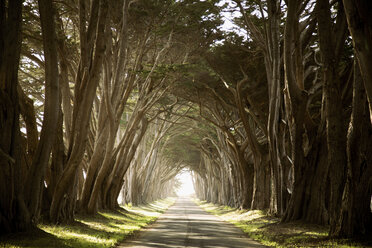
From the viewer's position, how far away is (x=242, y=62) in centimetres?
1780

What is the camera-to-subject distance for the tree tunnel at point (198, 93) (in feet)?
25.4

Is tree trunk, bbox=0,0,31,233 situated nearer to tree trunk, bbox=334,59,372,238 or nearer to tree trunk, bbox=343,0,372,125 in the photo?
Result: tree trunk, bbox=343,0,372,125

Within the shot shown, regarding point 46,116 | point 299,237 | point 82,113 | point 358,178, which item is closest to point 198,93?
point 82,113

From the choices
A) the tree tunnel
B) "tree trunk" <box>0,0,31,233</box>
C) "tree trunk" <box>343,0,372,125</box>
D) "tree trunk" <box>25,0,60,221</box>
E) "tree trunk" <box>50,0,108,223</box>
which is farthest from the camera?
"tree trunk" <box>50,0,108,223</box>

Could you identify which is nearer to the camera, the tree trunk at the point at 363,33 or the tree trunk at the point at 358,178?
the tree trunk at the point at 363,33

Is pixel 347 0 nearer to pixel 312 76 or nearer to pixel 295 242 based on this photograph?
pixel 295 242

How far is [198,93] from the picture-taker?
20.1 m

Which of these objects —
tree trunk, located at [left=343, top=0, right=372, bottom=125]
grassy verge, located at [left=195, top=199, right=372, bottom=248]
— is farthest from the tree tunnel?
grassy verge, located at [left=195, top=199, right=372, bottom=248]

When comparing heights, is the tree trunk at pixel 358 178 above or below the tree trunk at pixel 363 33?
below

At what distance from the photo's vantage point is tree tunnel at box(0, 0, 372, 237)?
775 centimetres

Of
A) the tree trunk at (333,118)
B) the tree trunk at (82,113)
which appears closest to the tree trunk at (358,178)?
the tree trunk at (333,118)

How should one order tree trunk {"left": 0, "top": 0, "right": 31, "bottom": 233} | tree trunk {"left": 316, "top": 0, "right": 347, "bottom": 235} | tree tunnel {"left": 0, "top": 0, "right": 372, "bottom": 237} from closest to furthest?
tree trunk {"left": 0, "top": 0, "right": 31, "bottom": 233} → tree tunnel {"left": 0, "top": 0, "right": 372, "bottom": 237} → tree trunk {"left": 316, "top": 0, "right": 347, "bottom": 235}

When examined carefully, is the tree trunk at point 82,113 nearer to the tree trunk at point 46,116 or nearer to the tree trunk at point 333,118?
the tree trunk at point 46,116

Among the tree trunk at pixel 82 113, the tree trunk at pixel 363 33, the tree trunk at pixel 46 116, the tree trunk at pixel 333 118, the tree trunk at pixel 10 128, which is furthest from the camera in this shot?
the tree trunk at pixel 82 113
